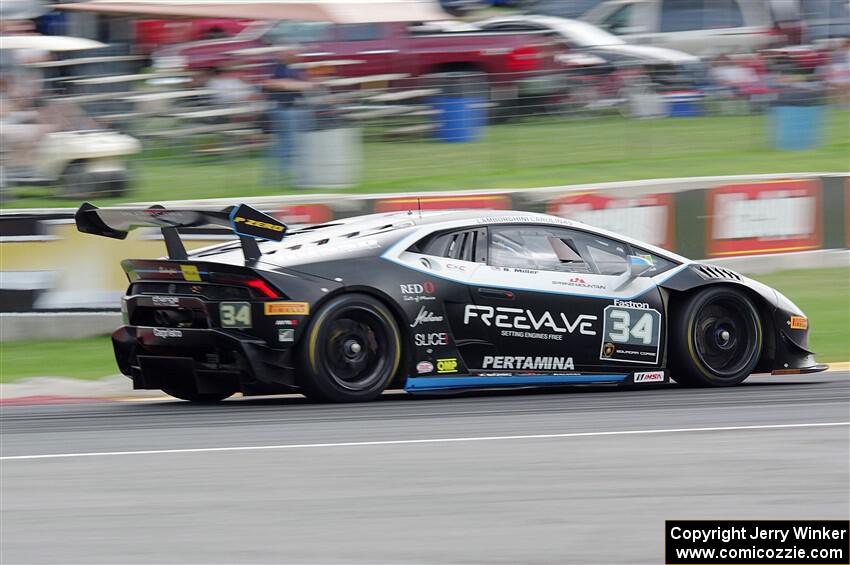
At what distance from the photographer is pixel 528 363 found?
28.5 ft

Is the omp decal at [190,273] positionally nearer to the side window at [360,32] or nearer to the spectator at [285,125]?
the spectator at [285,125]

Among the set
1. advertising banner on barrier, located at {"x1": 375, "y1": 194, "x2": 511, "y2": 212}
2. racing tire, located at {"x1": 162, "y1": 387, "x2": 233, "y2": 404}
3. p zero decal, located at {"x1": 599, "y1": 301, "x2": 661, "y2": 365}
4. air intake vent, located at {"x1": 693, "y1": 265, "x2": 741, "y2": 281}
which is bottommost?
racing tire, located at {"x1": 162, "y1": 387, "x2": 233, "y2": 404}

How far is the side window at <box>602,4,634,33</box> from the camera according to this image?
20562 millimetres

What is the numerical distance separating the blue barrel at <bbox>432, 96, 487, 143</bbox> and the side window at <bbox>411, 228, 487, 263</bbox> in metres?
6.49

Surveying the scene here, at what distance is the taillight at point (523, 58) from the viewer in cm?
1859

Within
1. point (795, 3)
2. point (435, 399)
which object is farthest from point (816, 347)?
point (795, 3)

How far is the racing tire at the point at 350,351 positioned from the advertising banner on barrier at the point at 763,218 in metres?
7.22

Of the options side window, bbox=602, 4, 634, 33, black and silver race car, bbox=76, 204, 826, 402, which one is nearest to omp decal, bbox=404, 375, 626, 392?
black and silver race car, bbox=76, 204, 826, 402

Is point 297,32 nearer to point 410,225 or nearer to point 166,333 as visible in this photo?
point 410,225

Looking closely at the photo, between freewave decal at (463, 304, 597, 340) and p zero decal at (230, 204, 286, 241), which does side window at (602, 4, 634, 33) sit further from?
p zero decal at (230, 204, 286, 241)

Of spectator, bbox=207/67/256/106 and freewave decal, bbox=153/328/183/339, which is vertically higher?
spectator, bbox=207/67/256/106

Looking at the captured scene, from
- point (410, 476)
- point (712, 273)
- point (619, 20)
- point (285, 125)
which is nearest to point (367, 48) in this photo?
point (285, 125)

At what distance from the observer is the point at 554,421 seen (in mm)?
7727

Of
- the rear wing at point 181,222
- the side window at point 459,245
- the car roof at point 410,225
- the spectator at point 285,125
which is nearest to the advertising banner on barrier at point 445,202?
the spectator at point 285,125
